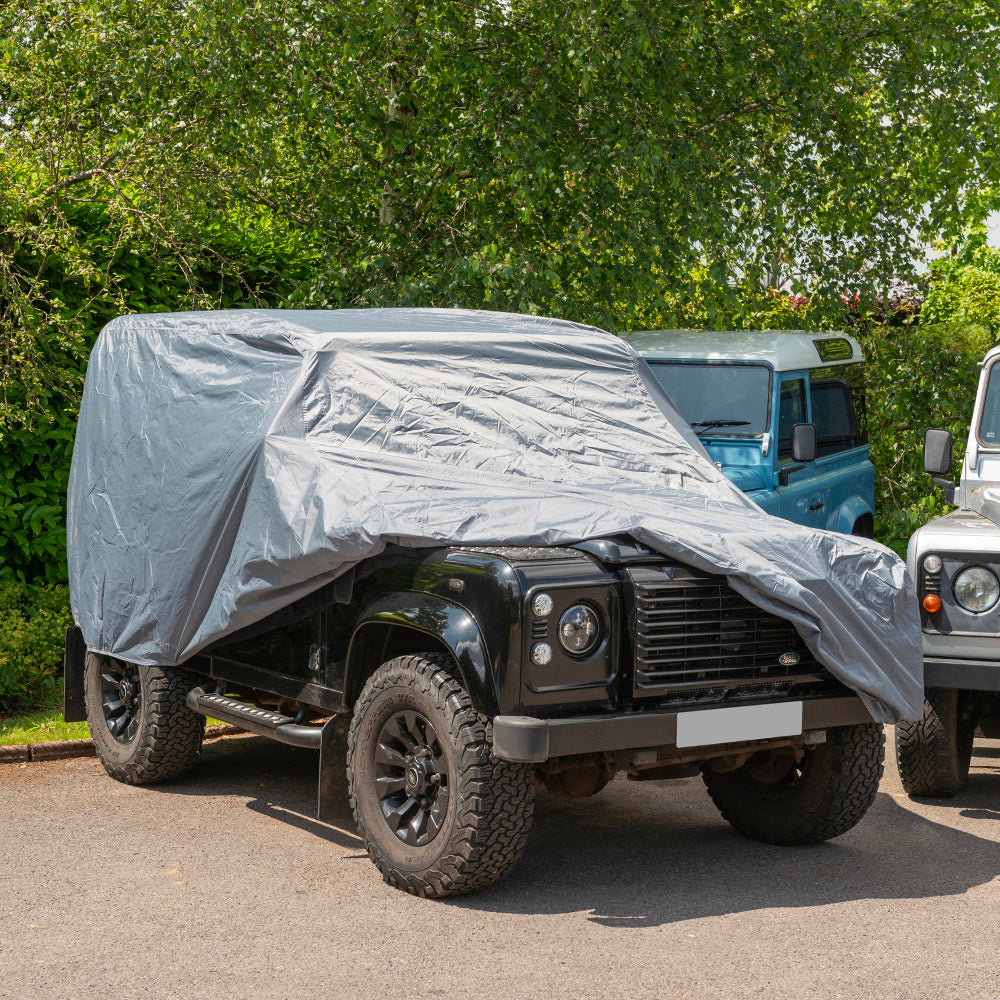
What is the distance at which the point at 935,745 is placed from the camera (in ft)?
21.4

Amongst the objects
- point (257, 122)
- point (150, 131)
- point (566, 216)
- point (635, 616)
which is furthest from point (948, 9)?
point (635, 616)

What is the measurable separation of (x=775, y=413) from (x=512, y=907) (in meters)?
5.37

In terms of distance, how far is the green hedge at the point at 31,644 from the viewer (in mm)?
8664

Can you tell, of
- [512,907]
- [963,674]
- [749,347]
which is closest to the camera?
[512,907]

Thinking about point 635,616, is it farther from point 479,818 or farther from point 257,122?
point 257,122

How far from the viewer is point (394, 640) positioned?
5496 millimetres

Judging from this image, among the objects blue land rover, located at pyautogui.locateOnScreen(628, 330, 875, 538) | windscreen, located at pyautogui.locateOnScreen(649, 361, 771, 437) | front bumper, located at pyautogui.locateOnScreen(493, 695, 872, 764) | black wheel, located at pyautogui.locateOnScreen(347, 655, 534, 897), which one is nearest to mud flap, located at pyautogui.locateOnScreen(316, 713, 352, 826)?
black wheel, located at pyautogui.locateOnScreen(347, 655, 534, 897)

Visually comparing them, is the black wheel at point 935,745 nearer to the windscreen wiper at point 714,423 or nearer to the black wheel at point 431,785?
the black wheel at point 431,785

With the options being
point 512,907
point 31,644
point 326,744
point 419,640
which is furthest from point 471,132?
point 512,907

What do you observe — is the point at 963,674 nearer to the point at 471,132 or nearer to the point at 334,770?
the point at 334,770

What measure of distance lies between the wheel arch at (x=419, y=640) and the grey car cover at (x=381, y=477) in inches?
9.4

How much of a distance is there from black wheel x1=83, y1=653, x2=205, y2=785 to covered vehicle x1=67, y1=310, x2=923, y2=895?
0.06ft

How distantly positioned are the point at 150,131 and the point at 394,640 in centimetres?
592

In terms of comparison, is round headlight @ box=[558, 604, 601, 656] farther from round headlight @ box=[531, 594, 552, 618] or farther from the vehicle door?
the vehicle door
